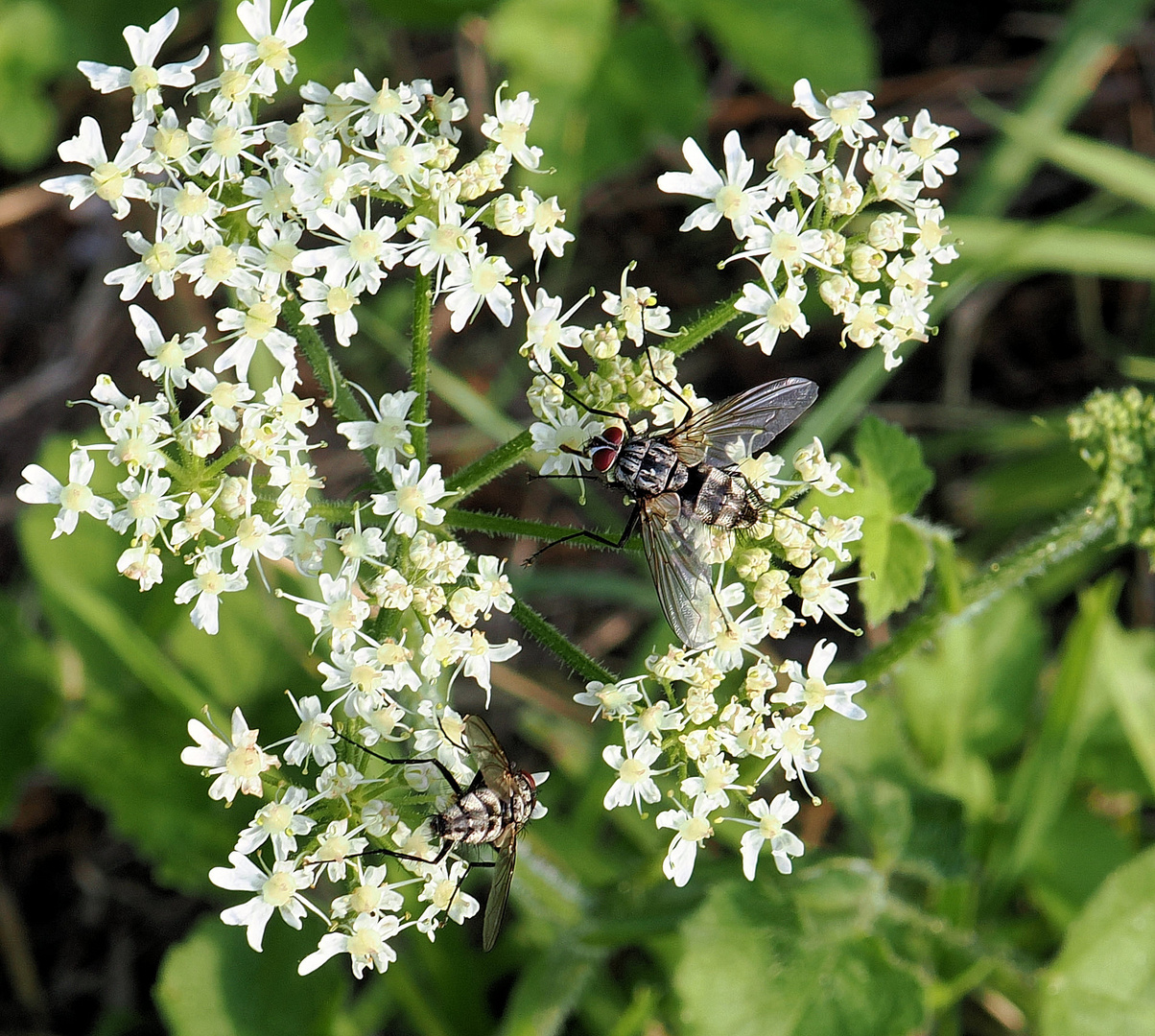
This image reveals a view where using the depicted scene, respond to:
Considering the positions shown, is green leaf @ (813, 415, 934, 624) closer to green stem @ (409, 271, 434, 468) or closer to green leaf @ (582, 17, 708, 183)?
green stem @ (409, 271, 434, 468)

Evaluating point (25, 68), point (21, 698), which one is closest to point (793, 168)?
point (21, 698)

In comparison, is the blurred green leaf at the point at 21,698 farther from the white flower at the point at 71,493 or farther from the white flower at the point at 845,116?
the white flower at the point at 845,116

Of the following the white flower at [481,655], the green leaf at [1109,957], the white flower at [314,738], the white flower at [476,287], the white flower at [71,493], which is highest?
the white flower at [476,287]

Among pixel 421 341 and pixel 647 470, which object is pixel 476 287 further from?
pixel 647 470

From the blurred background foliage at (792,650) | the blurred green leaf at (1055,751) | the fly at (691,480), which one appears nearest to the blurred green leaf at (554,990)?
the blurred background foliage at (792,650)

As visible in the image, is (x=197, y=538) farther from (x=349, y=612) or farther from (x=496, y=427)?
(x=496, y=427)

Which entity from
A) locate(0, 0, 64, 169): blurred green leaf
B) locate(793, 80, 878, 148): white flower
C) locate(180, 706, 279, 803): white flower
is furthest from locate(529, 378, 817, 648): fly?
locate(0, 0, 64, 169): blurred green leaf
